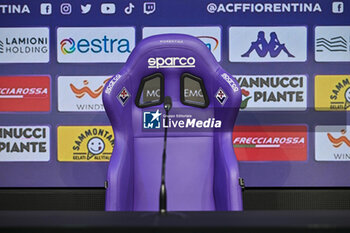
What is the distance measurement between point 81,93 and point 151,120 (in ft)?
3.25

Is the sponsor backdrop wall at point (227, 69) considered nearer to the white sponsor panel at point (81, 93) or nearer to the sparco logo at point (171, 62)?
the white sponsor panel at point (81, 93)

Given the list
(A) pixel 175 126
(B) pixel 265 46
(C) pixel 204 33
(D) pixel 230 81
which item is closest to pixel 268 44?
(B) pixel 265 46

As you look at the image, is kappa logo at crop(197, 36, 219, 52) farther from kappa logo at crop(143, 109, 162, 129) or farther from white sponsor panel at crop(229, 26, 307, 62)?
kappa logo at crop(143, 109, 162, 129)

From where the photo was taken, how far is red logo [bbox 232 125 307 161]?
8.36 feet

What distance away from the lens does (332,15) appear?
101 inches

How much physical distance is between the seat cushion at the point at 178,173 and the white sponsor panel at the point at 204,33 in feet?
3.36

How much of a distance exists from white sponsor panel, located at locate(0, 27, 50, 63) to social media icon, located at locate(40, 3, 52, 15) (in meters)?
0.12

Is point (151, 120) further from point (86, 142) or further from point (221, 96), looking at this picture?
point (86, 142)

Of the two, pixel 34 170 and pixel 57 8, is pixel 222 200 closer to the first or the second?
pixel 34 170

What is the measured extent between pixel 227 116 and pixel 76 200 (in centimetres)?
151

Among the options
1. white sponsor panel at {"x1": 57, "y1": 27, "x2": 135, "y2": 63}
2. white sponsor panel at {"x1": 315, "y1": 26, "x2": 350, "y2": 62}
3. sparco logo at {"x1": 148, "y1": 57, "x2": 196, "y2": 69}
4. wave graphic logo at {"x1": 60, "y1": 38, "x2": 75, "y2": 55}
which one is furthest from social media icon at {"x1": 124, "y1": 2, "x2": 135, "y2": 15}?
white sponsor panel at {"x1": 315, "y1": 26, "x2": 350, "y2": 62}

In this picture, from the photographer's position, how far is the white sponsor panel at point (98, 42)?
255 cm

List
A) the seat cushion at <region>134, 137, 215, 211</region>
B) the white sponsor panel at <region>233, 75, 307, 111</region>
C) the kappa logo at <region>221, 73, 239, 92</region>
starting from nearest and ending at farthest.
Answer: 1. the kappa logo at <region>221, 73, 239, 92</region>
2. the seat cushion at <region>134, 137, 215, 211</region>
3. the white sponsor panel at <region>233, 75, 307, 111</region>

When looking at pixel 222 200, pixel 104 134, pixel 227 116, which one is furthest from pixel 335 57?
pixel 104 134
